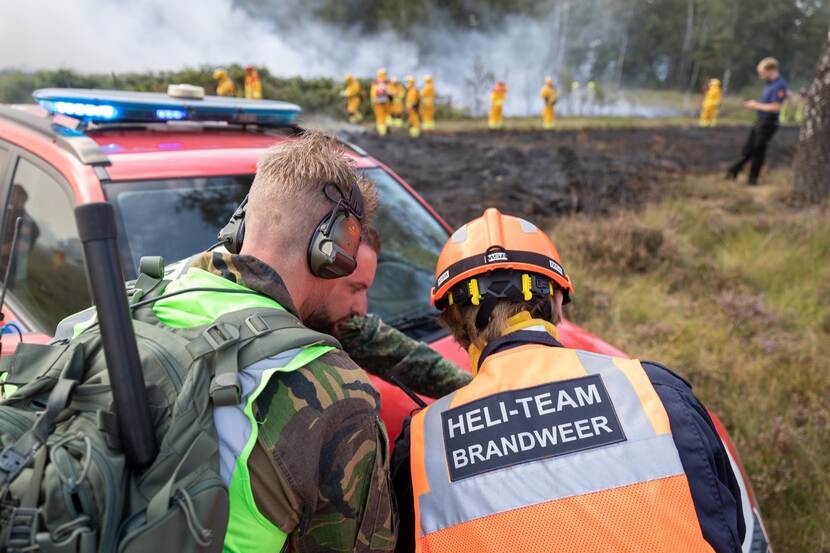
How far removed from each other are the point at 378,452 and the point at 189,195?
172 centimetres

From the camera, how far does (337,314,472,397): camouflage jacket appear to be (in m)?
2.26

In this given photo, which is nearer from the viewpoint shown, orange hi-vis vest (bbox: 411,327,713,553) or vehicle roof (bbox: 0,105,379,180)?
orange hi-vis vest (bbox: 411,327,713,553)

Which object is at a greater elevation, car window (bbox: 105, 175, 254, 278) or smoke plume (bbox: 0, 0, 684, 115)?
smoke plume (bbox: 0, 0, 684, 115)

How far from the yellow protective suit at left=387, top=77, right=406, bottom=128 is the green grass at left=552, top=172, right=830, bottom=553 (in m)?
13.5

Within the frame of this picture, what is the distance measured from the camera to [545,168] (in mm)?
10273

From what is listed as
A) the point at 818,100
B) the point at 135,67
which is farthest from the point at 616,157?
the point at 135,67

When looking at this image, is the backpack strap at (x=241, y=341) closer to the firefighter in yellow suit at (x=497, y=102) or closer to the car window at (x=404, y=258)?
the car window at (x=404, y=258)

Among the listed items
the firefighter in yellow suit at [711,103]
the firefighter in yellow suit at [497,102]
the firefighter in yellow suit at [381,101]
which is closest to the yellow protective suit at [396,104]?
the firefighter in yellow suit at [381,101]

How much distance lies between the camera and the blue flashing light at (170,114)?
274cm

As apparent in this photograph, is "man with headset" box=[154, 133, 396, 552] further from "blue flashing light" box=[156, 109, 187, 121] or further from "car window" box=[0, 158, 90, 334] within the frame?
"blue flashing light" box=[156, 109, 187, 121]

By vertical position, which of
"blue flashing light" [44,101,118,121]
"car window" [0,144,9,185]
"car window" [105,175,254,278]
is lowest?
"car window" [105,175,254,278]

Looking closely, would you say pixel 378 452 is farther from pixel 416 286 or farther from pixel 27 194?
pixel 27 194

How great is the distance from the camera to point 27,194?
8.46 feet

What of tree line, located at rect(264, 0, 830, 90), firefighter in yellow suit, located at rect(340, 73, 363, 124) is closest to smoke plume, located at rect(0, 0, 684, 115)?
tree line, located at rect(264, 0, 830, 90)
